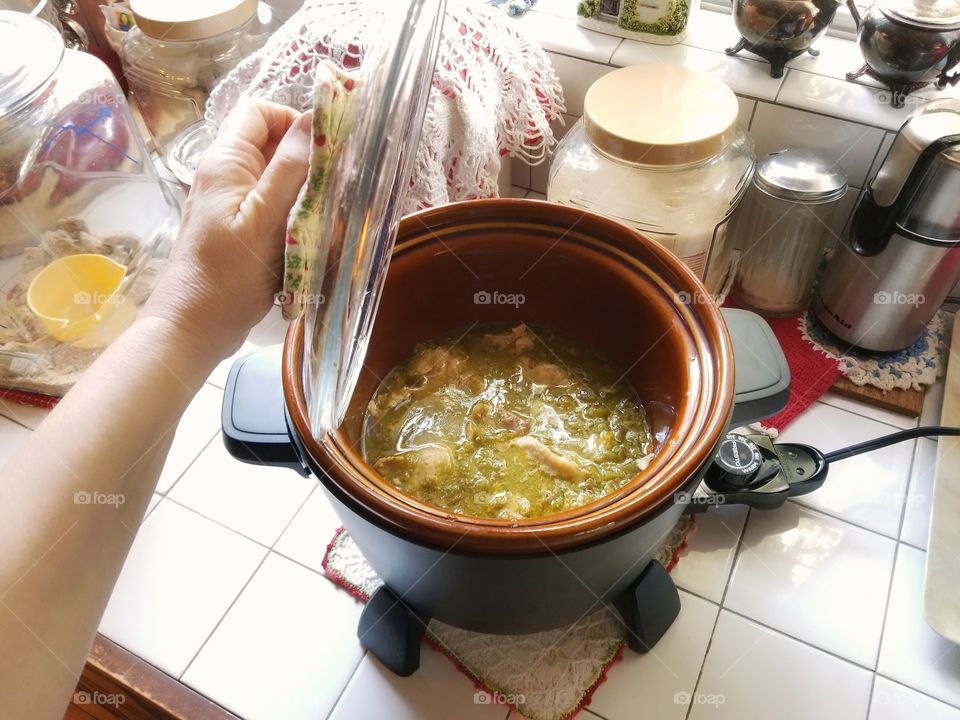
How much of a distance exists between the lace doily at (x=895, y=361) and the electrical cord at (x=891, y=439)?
0.31ft

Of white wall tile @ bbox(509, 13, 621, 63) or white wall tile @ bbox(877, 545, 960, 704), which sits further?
white wall tile @ bbox(509, 13, 621, 63)

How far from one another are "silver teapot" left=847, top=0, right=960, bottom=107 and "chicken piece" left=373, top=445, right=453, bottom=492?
2.57ft

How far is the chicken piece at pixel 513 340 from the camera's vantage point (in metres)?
0.82

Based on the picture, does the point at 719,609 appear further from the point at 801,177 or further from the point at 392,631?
the point at 801,177

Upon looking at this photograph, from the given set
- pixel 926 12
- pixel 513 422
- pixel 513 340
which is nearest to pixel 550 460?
pixel 513 422

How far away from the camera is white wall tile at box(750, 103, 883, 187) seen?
39.4 inches

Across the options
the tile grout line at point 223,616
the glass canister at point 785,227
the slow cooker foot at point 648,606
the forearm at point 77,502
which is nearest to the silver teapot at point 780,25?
the glass canister at point 785,227

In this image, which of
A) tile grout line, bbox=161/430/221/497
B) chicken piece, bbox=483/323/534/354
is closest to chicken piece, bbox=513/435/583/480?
chicken piece, bbox=483/323/534/354

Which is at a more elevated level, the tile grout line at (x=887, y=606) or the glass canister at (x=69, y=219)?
the glass canister at (x=69, y=219)

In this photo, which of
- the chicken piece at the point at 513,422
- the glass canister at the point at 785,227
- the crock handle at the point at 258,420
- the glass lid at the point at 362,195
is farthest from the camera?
the glass canister at the point at 785,227

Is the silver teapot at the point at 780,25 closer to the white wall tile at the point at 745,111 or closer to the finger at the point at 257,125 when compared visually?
the white wall tile at the point at 745,111

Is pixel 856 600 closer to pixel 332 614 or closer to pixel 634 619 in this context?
pixel 634 619

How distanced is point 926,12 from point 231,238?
35.3 inches

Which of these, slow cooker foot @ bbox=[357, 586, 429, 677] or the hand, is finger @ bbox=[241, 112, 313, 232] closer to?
the hand
